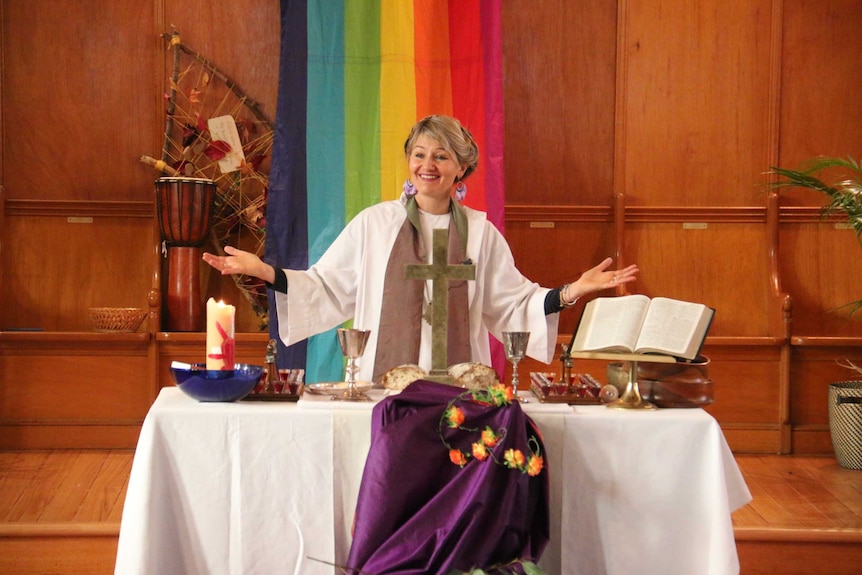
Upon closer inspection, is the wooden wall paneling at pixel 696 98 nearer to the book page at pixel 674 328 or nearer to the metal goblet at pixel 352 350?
the book page at pixel 674 328

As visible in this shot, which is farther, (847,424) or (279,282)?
(847,424)

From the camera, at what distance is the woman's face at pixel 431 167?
9.47 ft

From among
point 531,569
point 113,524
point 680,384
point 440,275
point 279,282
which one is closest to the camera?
point 531,569

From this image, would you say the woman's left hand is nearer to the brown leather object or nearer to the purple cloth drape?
the brown leather object

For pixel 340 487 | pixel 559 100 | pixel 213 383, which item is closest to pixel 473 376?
pixel 340 487

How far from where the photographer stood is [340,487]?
87.8 inches

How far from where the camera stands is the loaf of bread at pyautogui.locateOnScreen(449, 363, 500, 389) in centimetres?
234

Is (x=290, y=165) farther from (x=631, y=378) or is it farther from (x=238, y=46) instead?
(x=631, y=378)

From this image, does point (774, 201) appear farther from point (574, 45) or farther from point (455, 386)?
point (455, 386)

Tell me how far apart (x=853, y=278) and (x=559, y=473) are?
3223 mm

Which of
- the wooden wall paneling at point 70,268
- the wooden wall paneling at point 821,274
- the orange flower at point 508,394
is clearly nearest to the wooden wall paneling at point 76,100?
the wooden wall paneling at point 70,268

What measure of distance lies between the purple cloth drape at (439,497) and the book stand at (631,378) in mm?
312

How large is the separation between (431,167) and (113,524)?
5.35 feet

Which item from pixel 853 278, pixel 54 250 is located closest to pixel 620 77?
pixel 853 278
